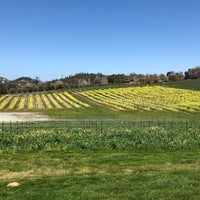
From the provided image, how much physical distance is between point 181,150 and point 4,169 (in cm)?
1157

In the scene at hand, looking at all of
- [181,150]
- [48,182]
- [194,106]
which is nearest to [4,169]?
[48,182]

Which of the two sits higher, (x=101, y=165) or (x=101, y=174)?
(x=101, y=174)

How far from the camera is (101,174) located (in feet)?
52.5

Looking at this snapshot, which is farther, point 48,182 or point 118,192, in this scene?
point 48,182

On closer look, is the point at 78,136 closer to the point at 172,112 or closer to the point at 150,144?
the point at 150,144

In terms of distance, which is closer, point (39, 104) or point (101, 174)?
point (101, 174)

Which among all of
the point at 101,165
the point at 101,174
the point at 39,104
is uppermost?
the point at 101,174

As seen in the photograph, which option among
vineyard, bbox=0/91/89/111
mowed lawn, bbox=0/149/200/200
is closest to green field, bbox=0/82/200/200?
mowed lawn, bbox=0/149/200/200

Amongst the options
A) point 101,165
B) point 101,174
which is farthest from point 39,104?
point 101,174

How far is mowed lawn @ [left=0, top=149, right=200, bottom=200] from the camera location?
12.1m

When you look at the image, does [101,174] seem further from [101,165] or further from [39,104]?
[39,104]

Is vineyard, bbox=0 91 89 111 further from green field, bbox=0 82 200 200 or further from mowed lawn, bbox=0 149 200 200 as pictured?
mowed lawn, bbox=0 149 200 200

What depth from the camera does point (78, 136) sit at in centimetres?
2748

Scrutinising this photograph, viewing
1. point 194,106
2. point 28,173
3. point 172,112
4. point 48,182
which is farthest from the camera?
point 194,106
